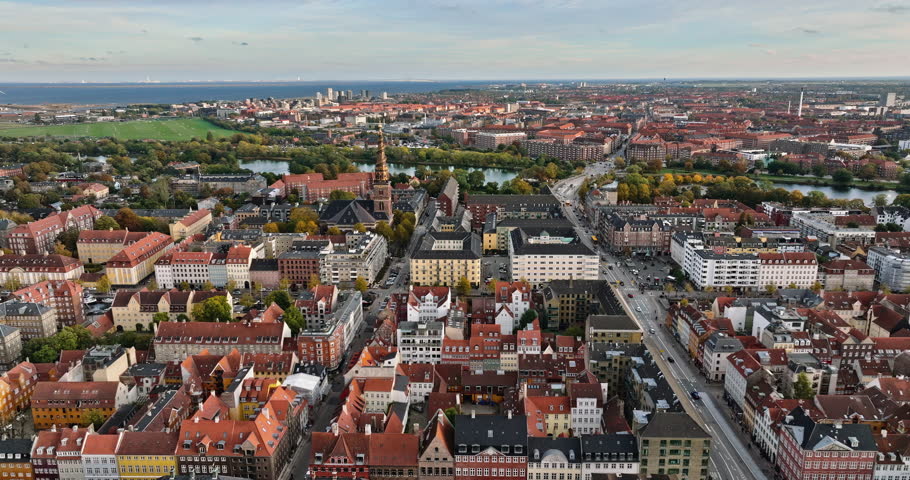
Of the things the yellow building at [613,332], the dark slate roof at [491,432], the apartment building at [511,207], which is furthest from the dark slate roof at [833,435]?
the apartment building at [511,207]

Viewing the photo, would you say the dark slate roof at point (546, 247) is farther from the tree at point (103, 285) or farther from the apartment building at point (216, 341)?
the tree at point (103, 285)

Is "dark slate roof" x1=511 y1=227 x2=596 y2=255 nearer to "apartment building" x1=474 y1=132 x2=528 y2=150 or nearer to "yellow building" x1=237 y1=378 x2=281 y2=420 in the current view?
"yellow building" x1=237 y1=378 x2=281 y2=420

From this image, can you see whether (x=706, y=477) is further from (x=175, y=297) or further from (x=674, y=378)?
(x=175, y=297)

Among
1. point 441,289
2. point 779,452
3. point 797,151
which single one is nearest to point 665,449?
point 779,452

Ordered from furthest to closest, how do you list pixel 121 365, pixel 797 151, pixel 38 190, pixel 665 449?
pixel 797 151 < pixel 38 190 < pixel 121 365 < pixel 665 449

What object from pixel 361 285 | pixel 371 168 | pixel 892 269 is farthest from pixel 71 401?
pixel 371 168

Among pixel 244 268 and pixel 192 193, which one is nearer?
pixel 244 268
